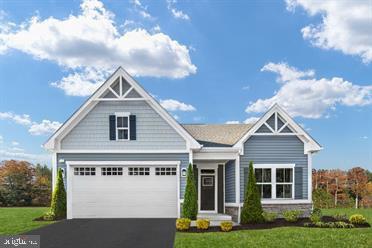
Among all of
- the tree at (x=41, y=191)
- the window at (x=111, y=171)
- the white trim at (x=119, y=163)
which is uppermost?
the white trim at (x=119, y=163)

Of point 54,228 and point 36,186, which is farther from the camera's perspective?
point 36,186

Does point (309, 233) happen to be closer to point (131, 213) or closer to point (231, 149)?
point (231, 149)

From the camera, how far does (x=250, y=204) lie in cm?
1766

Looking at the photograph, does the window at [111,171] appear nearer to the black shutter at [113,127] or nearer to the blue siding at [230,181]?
the black shutter at [113,127]

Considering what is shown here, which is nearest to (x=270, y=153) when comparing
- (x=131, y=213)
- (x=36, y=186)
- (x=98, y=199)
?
(x=131, y=213)

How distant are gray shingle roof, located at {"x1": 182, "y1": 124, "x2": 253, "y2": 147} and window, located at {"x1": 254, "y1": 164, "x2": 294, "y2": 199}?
6.51 ft

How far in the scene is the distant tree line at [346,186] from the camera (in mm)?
37000

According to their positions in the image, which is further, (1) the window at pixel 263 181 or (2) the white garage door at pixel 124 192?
(1) the window at pixel 263 181

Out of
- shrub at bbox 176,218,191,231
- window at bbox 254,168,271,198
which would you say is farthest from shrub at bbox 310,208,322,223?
shrub at bbox 176,218,191,231

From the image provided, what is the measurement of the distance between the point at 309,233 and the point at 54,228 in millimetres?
9755

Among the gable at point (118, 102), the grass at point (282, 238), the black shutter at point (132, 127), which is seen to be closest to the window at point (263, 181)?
the gable at point (118, 102)

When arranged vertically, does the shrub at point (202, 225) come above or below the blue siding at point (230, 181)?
below

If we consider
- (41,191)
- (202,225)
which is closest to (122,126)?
(202,225)

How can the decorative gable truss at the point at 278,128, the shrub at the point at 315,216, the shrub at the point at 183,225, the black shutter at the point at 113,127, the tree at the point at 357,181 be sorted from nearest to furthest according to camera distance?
the shrub at the point at 183,225 → the shrub at the point at 315,216 → the black shutter at the point at 113,127 → the decorative gable truss at the point at 278,128 → the tree at the point at 357,181
